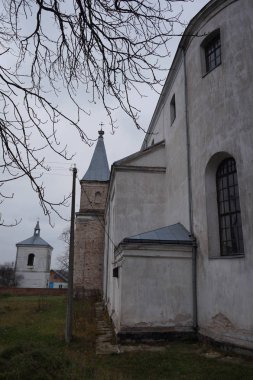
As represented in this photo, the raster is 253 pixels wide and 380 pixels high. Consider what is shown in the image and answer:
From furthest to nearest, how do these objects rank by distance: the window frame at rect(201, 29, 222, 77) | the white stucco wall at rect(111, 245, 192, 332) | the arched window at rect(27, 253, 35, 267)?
1. the arched window at rect(27, 253, 35, 267)
2. the window frame at rect(201, 29, 222, 77)
3. the white stucco wall at rect(111, 245, 192, 332)

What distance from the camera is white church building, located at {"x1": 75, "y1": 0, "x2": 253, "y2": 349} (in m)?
8.28

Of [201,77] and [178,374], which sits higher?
[201,77]

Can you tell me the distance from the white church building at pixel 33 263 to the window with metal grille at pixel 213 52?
47409mm

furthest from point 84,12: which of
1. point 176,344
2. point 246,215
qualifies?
point 176,344

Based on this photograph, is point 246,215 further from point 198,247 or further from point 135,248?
point 135,248

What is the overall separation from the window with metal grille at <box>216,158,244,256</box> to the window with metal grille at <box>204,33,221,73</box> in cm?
331

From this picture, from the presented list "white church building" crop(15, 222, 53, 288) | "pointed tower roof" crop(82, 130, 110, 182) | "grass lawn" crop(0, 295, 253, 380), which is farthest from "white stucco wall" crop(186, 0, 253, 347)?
"white church building" crop(15, 222, 53, 288)

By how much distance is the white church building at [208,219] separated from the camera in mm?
8281

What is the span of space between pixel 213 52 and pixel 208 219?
5.52 m

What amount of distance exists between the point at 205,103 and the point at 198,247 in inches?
178

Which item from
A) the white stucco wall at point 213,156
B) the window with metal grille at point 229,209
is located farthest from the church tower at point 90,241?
the window with metal grille at point 229,209

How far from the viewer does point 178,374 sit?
645 cm

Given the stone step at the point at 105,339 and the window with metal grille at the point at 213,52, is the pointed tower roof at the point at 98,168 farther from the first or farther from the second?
the window with metal grille at the point at 213,52

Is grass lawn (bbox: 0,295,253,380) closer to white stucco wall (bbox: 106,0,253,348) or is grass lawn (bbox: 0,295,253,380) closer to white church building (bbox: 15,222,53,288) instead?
white stucco wall (bbox: 106,0,253,348)
